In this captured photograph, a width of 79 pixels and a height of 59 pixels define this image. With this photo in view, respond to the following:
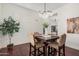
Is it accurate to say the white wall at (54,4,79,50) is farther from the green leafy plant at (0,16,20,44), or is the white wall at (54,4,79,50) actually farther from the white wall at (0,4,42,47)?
the green leafy plant at (0,16,20,44)

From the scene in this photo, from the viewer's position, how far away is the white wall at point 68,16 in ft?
6.62

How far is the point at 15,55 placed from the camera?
2072mm

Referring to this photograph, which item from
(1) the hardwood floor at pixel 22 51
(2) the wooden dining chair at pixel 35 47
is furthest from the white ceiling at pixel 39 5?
(1) the hardwood floor at pixel 22 51

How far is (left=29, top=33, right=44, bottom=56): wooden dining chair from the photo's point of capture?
6.82ft

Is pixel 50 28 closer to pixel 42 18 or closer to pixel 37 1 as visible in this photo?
pixel 42 18

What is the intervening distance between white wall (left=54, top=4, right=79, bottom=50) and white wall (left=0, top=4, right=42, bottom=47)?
1.27 feet

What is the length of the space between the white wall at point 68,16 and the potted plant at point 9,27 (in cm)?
79

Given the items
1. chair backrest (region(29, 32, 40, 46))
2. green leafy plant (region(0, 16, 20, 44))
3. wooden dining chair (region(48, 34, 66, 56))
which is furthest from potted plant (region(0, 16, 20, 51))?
wooden dining chair (region(48, 34, 66, 56))

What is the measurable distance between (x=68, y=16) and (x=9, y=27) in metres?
1.10

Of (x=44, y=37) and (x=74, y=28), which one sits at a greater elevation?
(x=74, y=28)

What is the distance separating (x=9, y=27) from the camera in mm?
2078

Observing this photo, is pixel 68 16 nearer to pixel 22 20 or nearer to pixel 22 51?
pixel 22 20

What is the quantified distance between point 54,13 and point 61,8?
0.15 m

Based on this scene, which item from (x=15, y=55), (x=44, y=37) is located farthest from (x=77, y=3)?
(x=15, y=55)
